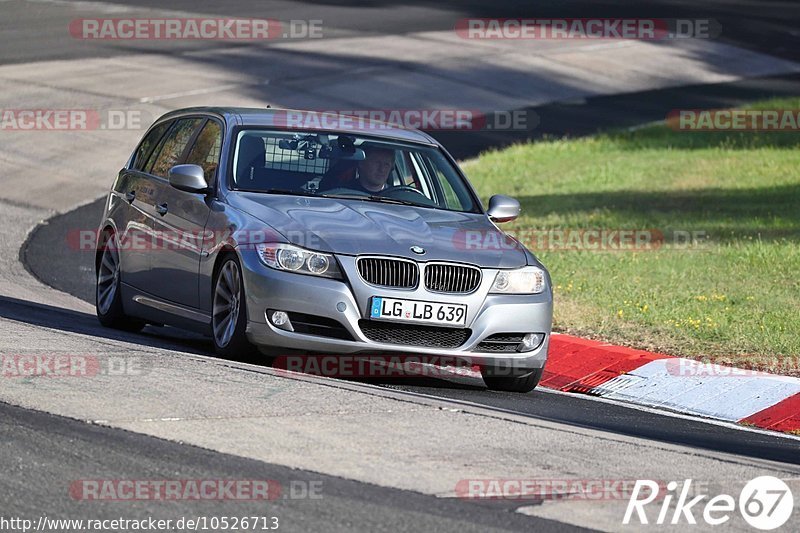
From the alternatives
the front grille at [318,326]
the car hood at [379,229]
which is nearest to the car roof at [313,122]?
the car hood at [379,229]

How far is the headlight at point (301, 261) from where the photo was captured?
941 centimetres

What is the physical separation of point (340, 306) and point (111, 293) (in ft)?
9.91

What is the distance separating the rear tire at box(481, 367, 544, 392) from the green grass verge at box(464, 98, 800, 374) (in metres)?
1.98

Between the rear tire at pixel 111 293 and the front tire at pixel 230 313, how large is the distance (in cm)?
181

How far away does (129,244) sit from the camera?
11516 mm

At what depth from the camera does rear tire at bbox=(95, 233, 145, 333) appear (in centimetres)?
1173

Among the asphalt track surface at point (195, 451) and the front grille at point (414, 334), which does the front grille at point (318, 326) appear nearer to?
the front grille at point (414, 334)

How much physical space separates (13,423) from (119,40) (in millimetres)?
26319

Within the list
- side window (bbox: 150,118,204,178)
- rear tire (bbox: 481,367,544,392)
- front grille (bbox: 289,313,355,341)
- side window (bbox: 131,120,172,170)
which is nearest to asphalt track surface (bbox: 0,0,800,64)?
side window (bbox: 131,120,172,170)

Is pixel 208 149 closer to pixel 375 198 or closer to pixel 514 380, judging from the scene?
pixel 375 198

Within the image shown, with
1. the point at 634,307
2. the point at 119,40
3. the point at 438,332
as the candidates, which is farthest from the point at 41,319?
the point at 119,40

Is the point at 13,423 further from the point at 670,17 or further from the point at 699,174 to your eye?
the point at 670,17

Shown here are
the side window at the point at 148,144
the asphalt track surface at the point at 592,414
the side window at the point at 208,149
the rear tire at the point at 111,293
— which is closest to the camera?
the asphalt track surface at the point at 592,414

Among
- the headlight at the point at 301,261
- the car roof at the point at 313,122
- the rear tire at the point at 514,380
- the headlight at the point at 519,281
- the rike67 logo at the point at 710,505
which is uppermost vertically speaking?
the car roof at the point at 313,122
